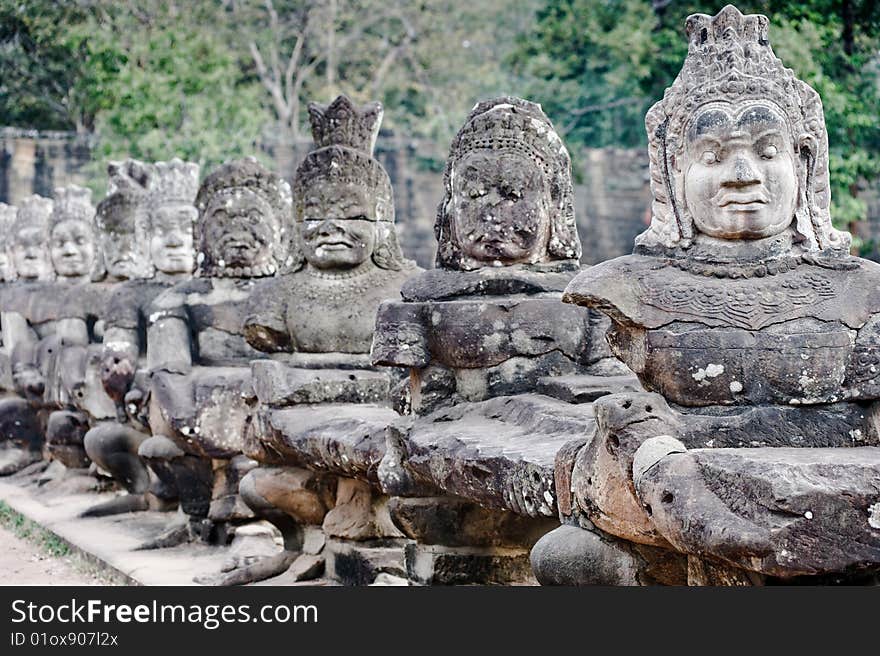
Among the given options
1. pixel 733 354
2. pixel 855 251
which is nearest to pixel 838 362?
pixel 733 354

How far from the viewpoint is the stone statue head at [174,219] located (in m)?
10.2

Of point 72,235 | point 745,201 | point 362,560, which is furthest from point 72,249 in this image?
point 745,201

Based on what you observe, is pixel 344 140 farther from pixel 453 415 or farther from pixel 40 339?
pixel 40 339

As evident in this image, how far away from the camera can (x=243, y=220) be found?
8961 mm

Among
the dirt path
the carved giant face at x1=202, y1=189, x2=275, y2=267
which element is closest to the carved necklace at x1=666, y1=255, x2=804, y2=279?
the carved giant face at x1=202, y1=189, x2=275, y2=267

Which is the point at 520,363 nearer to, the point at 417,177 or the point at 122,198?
the point at 122,198

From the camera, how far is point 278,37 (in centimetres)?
2600

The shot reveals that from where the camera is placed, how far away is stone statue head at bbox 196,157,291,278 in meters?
8.95

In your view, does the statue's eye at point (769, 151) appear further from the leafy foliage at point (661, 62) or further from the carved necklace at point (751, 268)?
the leafy foliage at point (661, 62)

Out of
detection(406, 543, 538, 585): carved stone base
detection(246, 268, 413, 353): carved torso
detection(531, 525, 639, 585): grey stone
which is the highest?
detection(246, 268, 413, 353): carved torso

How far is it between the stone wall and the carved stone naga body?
17.1 metres

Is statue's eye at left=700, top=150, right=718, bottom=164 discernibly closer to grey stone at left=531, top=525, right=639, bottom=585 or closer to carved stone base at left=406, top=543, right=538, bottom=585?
grey stone at left=531, top=525, right=639, bottom=585

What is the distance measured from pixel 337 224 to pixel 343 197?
141 millimetres

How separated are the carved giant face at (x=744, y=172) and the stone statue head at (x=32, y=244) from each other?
29.2 feet
